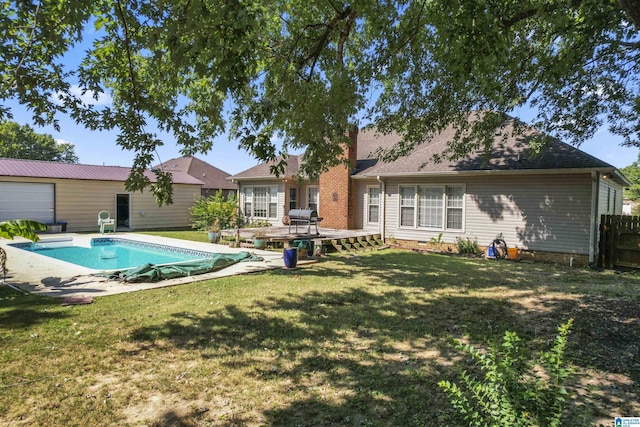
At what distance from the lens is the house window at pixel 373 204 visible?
17.7m

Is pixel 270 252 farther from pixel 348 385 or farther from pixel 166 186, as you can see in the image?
pixel 348 385

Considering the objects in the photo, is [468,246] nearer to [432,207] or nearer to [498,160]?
[432,207]

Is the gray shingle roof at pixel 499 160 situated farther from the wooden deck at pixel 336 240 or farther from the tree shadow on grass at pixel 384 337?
the tree shadow on grass at pixel 384 337

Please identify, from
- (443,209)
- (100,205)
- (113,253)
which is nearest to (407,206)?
(443,209)

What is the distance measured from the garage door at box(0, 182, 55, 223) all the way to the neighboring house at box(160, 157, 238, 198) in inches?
492

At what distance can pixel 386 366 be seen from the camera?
450 centimetres

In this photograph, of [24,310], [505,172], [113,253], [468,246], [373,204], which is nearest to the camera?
[24,310]

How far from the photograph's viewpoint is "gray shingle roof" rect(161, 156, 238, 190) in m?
33.1

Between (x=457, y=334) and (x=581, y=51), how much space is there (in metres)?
5.79

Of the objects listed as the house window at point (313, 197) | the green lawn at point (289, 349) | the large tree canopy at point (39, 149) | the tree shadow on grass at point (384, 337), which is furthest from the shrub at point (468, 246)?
the large tree canopy at point (39, 149)

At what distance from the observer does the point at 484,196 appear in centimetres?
1397

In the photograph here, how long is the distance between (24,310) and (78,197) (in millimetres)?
17850

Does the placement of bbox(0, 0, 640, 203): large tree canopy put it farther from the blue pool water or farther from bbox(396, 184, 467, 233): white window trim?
the blue pool water

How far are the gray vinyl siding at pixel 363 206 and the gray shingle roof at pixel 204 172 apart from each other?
1838cm
